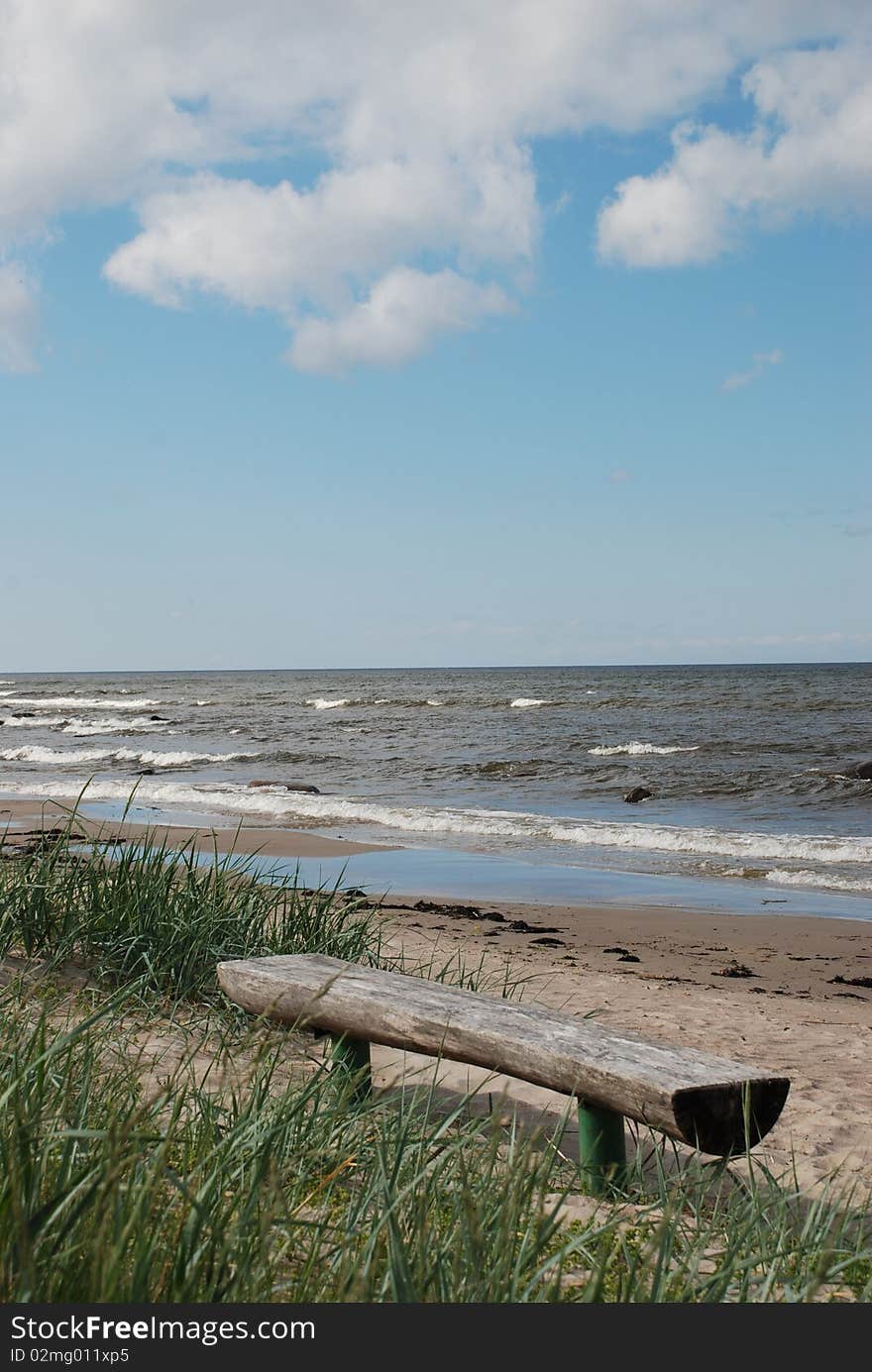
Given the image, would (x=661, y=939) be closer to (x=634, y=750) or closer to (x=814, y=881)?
(x=814, y=881)

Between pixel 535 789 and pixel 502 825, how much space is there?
5.33 metres

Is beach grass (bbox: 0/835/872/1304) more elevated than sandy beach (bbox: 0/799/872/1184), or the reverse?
beach grass (bbox: 0/835/872/1304)

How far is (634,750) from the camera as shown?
91.5ft

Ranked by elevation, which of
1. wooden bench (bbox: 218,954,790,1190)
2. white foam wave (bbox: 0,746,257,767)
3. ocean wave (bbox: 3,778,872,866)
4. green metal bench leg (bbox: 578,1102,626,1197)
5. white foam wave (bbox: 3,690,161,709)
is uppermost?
wooden bench (bbox: 218,954,790,1190)

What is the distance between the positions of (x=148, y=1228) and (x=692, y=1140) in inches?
60.9

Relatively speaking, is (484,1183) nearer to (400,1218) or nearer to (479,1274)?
(400,1218)

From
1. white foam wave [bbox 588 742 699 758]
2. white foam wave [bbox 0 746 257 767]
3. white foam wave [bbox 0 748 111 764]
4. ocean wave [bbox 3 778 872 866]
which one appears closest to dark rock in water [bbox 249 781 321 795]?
ocean wave [bbox 3 778 872 866]

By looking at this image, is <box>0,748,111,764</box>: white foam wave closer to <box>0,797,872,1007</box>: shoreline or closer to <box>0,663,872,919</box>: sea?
<box>0,663,872,919</box>: sea

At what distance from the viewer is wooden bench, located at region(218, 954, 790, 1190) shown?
295cm

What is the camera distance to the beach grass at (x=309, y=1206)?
70.2 inches

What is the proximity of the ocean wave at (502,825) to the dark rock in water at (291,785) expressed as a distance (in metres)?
0.55

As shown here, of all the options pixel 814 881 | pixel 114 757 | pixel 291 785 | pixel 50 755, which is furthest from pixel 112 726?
pixel 814 881

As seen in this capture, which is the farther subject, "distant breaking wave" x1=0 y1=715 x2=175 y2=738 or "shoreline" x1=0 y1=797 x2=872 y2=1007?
"distant breaking wave" x1=0 y1=715 x2=175 y2=738

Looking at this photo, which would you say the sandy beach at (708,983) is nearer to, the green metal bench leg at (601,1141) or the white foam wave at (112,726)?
the green metal bench leg at (601,1141)
